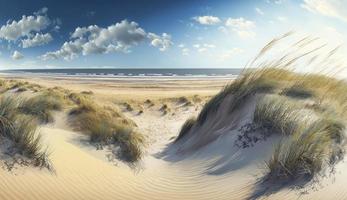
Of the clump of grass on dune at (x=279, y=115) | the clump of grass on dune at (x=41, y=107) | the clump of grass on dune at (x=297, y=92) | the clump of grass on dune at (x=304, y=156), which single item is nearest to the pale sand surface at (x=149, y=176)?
the clump of grass on dune at (x=304, y=156)

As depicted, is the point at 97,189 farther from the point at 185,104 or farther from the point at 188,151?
the point at 185,104

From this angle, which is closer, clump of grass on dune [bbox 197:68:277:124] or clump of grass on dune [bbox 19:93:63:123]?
clump of grass on dune [bbox 197:68:277:124]

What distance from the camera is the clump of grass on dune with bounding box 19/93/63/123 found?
10484mm

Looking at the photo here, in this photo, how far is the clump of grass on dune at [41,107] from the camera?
10.5 metres

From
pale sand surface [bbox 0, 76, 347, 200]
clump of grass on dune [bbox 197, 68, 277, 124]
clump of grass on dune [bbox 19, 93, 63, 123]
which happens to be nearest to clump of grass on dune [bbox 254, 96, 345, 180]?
pale sand surface [bbox 0, 76, 347, 200]

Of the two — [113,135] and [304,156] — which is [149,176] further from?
[304,156]

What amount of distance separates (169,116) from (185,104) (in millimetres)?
3704

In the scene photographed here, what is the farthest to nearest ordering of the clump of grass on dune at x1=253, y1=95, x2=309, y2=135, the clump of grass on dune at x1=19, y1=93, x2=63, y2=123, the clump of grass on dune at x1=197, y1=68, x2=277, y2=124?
the clump of grass on dune at x1=19, y1=93, x2=63, y2=123
the clump of grass on dune at x1=197, y1=68, x2=277, y2=124
the clump of grass on dune at x1=253, y1=95, x2=309, y2=135

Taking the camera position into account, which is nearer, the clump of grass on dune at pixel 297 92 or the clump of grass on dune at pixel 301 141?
the clump of grass on dune at pixel 301 141

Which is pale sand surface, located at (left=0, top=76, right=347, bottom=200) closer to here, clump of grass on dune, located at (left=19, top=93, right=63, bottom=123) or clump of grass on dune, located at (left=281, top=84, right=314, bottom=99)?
clump of grass on dune, located at (left=281, top=84, right=314, bottom=99)

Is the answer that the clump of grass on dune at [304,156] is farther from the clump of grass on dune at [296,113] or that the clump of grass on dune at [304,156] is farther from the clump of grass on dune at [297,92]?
the clump of grass on dune at [297,92]

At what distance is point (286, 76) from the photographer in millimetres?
9812

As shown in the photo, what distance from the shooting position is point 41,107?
37.6 ft

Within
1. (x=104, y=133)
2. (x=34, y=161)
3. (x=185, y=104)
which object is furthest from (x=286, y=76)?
(x=185, y=104)
